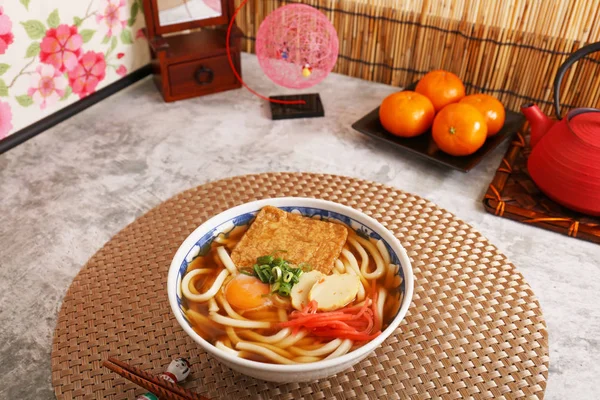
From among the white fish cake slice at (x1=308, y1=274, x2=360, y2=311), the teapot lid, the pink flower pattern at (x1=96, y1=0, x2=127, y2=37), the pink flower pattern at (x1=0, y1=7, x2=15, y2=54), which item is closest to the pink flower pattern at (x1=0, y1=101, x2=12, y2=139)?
the pink flower pattern at (x1=0, y1=7, x2=15, y2=54)

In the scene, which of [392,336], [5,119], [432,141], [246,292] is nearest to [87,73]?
[5,119]

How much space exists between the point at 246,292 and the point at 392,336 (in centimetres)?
25

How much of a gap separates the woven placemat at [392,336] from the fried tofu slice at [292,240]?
0.16 m

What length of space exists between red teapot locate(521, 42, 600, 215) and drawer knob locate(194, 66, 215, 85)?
99 cm

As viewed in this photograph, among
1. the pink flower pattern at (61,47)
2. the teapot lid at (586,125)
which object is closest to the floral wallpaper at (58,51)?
the pink flower pattern at (61,47)

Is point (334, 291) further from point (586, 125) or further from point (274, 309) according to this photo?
point (586, 125)

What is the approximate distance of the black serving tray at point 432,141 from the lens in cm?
145

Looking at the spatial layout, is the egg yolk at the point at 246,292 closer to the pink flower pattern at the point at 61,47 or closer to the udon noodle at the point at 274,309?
the udon noodle at the point at 274,309

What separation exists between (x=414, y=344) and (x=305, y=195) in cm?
42

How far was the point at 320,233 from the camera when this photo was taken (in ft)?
3.10

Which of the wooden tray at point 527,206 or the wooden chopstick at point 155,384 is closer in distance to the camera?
the wooden chopstick at point 155,384

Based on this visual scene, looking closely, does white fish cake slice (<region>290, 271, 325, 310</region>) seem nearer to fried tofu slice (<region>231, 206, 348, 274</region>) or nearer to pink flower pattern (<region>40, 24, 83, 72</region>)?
fried tofu slice (<region>231, 206, 348, 274</region>)

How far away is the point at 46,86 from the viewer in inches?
63.0

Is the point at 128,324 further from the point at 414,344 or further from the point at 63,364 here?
the point at 414,344
